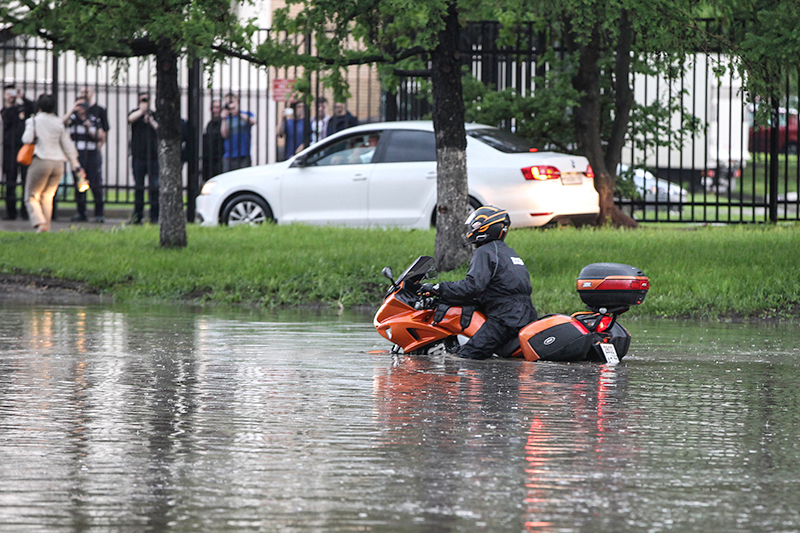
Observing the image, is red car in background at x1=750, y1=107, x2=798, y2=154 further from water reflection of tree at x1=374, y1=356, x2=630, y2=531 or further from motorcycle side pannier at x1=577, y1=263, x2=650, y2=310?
water reflection of tree at x1=374, y1=356, x2=630, y2=531

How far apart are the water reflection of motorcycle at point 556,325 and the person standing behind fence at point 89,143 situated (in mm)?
12372

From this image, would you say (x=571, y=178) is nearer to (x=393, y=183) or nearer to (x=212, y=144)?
(x=393, y=183)

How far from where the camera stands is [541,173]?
1603 centimetres

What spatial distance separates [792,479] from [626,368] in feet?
11.2

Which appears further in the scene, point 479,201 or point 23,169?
point 23,169

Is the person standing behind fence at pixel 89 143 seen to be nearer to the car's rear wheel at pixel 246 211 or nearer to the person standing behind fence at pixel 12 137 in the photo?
the person standing behind fence at pixel 12 137

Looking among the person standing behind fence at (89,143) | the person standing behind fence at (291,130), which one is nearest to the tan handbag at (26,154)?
the person standing behind fence at (89,143)

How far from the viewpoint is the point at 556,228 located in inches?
647

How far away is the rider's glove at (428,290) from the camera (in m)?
9.18

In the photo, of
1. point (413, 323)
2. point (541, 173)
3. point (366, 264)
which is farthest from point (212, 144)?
point (413, 323)

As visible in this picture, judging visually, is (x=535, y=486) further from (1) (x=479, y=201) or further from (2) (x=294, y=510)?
(1) (x=479, y=201)

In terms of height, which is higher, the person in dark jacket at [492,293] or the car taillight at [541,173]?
the car taillight at [541,173]

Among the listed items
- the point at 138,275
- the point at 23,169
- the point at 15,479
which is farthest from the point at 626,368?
the point at 23,169

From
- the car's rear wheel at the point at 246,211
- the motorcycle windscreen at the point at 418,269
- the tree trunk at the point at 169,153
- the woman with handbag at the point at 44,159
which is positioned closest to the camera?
the motorcycle windscreen at the point at 418,269
